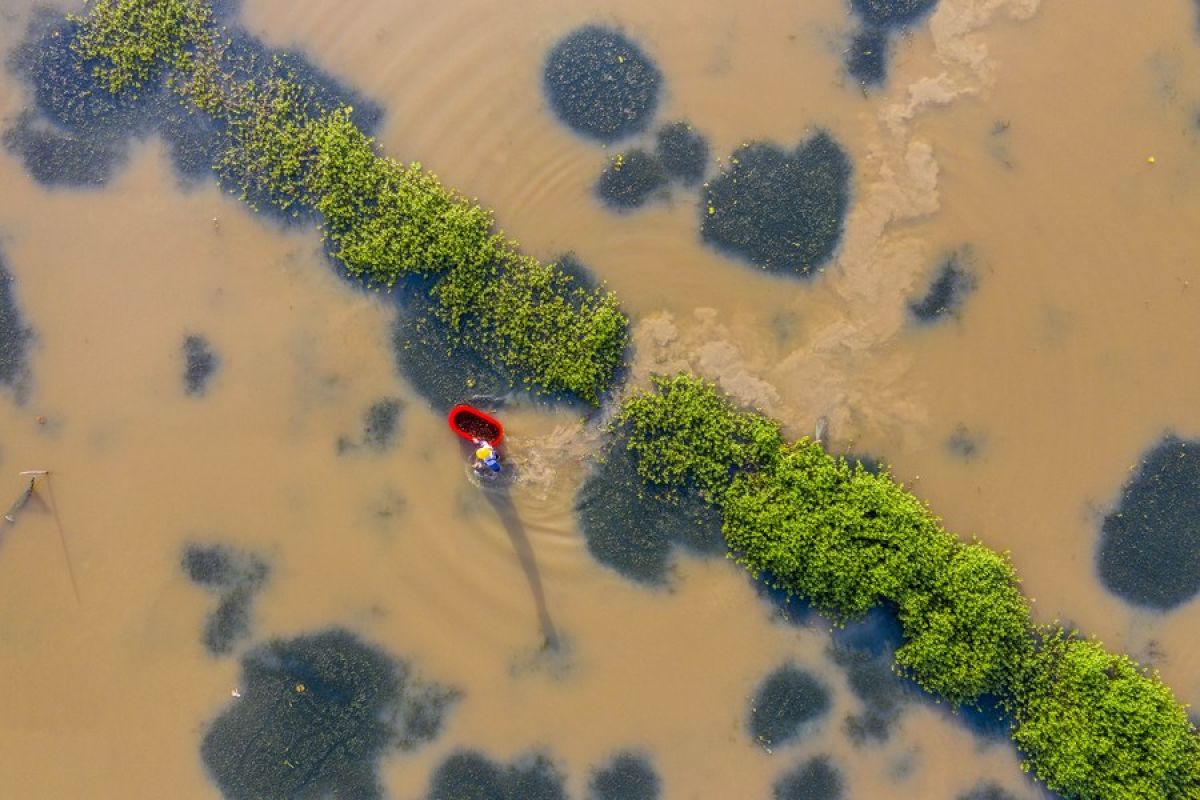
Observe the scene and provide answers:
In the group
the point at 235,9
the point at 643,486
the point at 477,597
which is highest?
the point at 235,9

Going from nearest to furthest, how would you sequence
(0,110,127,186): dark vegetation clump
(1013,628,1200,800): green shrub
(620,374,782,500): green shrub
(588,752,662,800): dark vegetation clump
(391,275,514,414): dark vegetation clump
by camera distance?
(1013,628,1200,800): green shrub → (620,374,782,500): green shrub → (588,752,662,800): dark vegetation clump → (391,275,514,414): dark vegetation clump → (0,110,127,186): dark vegetation clump

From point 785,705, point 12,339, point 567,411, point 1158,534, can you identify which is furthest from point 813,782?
point 12,339

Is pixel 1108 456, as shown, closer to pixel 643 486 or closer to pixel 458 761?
pixel 643 486

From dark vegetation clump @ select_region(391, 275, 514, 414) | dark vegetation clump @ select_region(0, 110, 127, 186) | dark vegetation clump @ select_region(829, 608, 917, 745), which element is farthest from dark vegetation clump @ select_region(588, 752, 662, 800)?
dark vegetation clump @ select_region(0, 110, 127, 186)

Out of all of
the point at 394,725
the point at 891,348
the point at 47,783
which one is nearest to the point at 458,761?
the point at 394,725

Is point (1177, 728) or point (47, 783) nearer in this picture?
point (1177, 728)

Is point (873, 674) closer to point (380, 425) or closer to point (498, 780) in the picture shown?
point (498, 780)

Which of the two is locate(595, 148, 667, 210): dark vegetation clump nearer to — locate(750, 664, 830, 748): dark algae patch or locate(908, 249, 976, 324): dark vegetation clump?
locate(908, 249, 976, 324): dark vegetation clump
